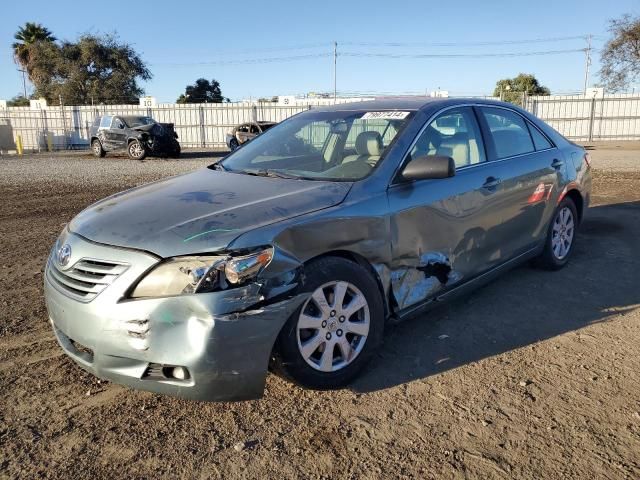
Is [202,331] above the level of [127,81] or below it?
below

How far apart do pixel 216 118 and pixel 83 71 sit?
19.6 m

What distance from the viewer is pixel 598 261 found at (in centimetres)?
540

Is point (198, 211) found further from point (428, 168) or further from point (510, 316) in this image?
point (510, 316)

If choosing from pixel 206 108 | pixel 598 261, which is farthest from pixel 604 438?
pixel 206 108

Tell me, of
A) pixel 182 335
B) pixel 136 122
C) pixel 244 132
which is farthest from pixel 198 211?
pixel 244 132

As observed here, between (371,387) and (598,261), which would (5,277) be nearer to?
(371,387)

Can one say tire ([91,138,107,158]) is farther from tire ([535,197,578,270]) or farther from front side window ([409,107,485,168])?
front side window ([409,107,485,168])

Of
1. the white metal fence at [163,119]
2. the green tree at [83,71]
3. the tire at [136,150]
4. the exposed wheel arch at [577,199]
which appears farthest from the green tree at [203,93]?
the exposed wheel arch at [577,199]

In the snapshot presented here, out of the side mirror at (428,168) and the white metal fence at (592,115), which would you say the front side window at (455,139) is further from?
the white metal fence at (592,115)

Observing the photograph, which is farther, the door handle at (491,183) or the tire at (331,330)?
the door handle at (491,183)

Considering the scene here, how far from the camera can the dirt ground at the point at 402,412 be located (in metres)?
2.37

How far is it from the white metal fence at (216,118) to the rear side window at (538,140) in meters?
24.7

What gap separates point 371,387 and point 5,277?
149 inches

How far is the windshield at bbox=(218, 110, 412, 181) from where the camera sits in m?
3.47
